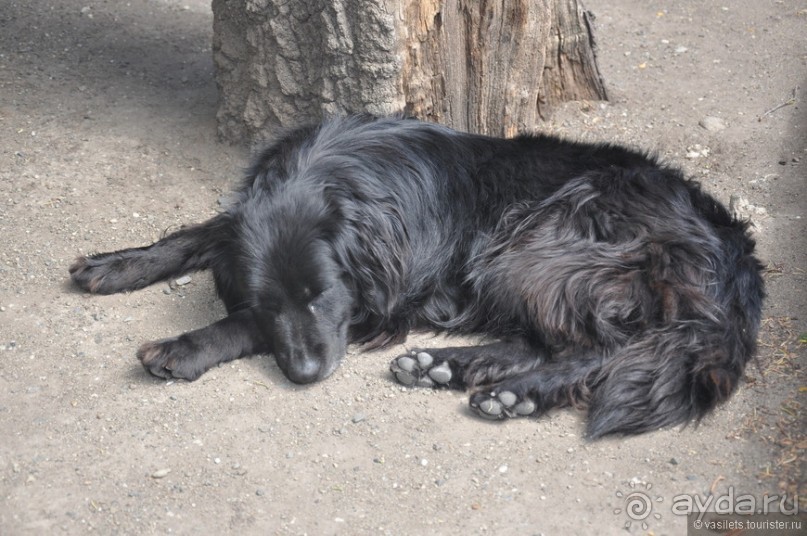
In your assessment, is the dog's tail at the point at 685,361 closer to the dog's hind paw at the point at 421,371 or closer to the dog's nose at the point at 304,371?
the dog's hind paw at the point at 421,371

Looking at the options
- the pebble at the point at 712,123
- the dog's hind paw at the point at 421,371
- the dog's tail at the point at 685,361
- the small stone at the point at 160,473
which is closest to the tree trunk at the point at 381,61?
the pebble at the point at 712,123

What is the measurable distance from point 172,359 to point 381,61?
2.02 m

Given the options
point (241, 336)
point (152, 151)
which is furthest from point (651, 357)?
point (152, 151)

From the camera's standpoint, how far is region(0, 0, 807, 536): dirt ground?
3.27 meters

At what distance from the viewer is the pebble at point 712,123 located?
5.82 meters

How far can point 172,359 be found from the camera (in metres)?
3.90

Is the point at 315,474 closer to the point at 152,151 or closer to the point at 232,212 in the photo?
the point at 232,212

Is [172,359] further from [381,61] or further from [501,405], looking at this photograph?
[381,61]

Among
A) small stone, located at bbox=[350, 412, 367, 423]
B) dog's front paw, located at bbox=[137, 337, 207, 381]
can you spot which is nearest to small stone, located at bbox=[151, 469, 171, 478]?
dog's front paw, located at bbox=[137, 337, 207, 381]

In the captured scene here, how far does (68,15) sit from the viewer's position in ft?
22.3

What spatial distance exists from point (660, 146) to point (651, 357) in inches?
93.6

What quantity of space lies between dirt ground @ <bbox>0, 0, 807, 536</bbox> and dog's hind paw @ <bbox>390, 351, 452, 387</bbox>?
3.7 inches

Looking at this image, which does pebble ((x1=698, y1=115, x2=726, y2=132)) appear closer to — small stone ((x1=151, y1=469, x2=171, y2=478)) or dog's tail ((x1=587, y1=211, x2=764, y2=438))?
dog's tail ((x1=587, y1=211, x2=764, y2=438))

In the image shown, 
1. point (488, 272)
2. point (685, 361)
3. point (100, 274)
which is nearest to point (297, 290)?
point (488, 272)
